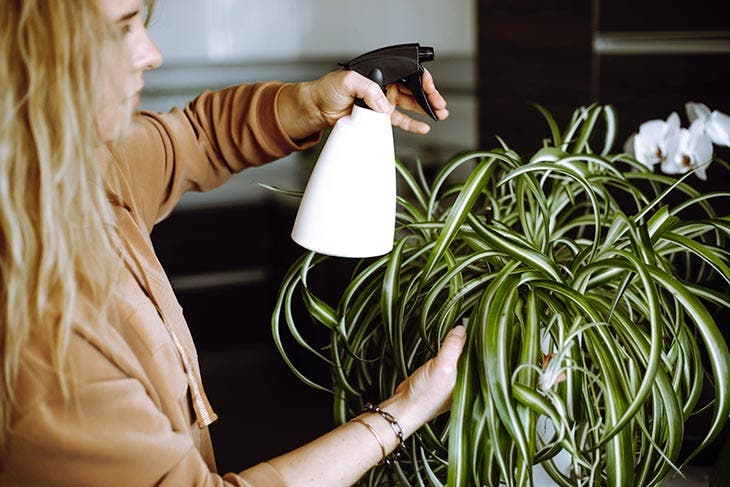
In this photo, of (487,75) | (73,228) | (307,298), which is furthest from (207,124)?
(487,75)

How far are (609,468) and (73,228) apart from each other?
24.7 inches

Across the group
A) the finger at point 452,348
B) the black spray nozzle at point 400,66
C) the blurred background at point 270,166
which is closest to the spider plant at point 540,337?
the finger at point 452,348

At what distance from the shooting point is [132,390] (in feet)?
2.74

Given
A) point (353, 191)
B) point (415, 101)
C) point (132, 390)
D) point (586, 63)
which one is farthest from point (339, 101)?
point (586, 63)

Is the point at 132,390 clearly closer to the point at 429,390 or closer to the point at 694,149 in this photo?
the point at 429,390

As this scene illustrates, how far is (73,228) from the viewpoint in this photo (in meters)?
0.83

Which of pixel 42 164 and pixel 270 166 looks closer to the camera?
pixel 42 164

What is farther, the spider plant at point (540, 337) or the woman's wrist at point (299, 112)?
the woman's wrist at point (299, 112)

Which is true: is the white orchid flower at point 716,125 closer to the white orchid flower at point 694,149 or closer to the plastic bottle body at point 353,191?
the white orchid flower at point 694,149

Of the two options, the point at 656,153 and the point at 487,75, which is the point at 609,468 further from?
the point at 487,75

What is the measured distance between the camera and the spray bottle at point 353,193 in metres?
0.91

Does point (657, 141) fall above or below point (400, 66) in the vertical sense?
below

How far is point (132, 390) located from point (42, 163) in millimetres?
233

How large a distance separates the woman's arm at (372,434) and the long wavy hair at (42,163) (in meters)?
0.28
